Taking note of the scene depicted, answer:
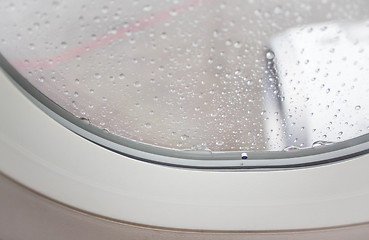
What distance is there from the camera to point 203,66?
2.51ft

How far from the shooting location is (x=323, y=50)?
0.74m

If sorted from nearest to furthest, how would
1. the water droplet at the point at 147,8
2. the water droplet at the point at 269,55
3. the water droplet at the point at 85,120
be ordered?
the water droplet at the point at 147,8, the water droplet at the point at 269,55, the water droplet at the point at 85,120

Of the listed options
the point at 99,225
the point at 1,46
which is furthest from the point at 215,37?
the point at 99,225

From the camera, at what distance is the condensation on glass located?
0.67m

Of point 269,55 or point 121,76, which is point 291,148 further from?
point 121,76

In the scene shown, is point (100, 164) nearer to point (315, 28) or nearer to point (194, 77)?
point (194, 77)

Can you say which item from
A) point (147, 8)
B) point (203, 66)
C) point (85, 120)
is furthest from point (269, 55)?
point (85, 120)

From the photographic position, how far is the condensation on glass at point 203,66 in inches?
26.2

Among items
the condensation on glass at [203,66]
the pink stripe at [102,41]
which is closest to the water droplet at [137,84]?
the condensation on glass at [203,66]

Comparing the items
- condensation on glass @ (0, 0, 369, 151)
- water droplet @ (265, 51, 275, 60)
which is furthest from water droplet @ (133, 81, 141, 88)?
water droplet @ (265, 51, 275, 60)

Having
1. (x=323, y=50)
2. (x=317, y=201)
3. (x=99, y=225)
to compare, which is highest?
(x=323, y=50)

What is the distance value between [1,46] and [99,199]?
0.37 meters

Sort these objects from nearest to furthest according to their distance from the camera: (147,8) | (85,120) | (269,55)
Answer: (147,8) < (269,55) < (85,120)

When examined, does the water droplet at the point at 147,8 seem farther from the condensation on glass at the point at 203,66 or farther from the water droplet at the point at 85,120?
the water droplet at the point at 85,120
